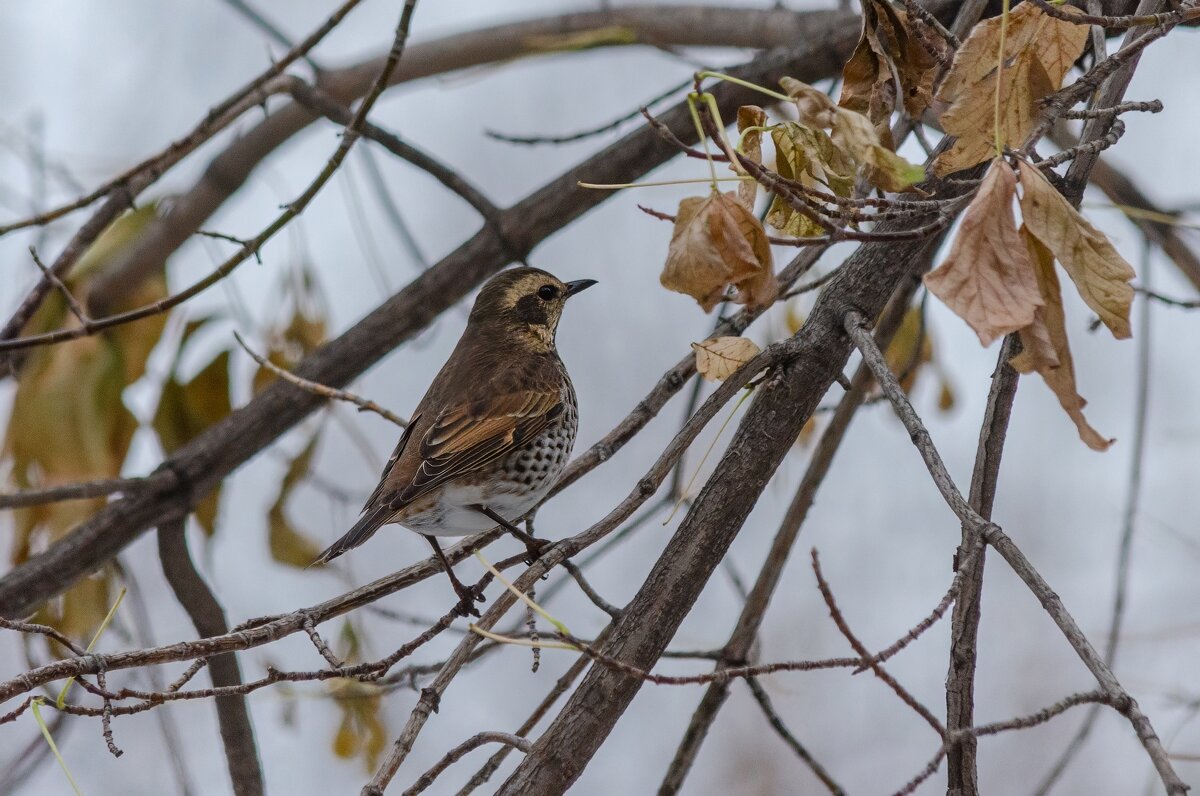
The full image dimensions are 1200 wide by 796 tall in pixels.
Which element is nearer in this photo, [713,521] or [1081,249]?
[1081,249]

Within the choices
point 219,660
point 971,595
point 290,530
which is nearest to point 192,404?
point 290,530

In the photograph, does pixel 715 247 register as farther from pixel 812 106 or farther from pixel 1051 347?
pixel 1051 347

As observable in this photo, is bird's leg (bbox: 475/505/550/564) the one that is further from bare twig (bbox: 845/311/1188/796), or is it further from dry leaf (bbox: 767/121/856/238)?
dry leaf (bbox: 767/121/856/238)

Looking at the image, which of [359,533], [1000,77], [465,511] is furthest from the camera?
[465,511]

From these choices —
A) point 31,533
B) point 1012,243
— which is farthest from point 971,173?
point 31,533

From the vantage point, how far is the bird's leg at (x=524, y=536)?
3.20 meters

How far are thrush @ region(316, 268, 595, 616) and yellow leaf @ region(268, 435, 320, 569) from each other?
26.6 inches

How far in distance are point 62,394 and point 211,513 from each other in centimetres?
71

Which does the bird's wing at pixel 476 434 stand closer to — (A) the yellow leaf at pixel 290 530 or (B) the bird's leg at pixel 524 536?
(B) the bird's leg at pixel 524 536

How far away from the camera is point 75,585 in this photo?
4023mm

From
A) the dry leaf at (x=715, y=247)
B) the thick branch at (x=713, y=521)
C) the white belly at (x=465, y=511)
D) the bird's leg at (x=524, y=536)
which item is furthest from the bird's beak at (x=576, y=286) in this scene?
the dry leaf at (x=715, y=247)

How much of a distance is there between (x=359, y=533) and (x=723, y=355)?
1.29m

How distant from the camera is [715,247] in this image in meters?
1.95

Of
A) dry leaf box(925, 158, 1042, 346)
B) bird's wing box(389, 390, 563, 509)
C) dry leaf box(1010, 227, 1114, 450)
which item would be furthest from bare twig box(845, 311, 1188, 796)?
bird's wing box(389, 390, 563, 509)
